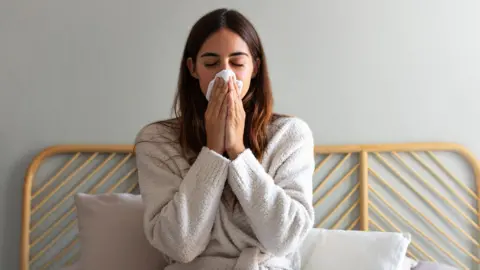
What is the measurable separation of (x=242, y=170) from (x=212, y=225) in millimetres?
142

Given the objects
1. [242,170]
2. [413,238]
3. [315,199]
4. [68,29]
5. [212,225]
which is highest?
[68,29]

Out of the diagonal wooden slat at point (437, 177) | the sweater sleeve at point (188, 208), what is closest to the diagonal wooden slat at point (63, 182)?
the sweater sleeve at point (188, 208)

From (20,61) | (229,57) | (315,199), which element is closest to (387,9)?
(315,199)

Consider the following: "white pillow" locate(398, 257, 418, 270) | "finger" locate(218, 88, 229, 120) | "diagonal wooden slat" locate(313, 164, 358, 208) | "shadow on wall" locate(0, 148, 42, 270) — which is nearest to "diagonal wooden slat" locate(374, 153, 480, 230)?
"diagonal wooden slat" locate(313, 164, 358, 208)

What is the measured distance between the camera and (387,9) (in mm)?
2186

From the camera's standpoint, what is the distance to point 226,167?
1.35 metres

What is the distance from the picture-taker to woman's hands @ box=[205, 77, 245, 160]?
1381 millimetres

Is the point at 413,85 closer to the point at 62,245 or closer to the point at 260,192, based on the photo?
the point at 260,192

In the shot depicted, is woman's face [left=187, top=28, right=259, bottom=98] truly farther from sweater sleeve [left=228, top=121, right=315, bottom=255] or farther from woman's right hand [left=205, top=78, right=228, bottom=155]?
sweater sleeve [left=228, top=121, right=315, bottom=255]

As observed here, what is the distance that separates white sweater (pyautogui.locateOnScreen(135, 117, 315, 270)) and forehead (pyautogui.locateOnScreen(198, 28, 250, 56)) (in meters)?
0.23

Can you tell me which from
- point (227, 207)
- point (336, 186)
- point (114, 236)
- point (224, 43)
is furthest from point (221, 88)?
point (336, 186)

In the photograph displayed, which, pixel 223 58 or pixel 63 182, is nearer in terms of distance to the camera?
pixel 223 58

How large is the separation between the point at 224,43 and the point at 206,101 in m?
0.19

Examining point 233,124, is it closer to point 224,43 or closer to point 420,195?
point 224,43
